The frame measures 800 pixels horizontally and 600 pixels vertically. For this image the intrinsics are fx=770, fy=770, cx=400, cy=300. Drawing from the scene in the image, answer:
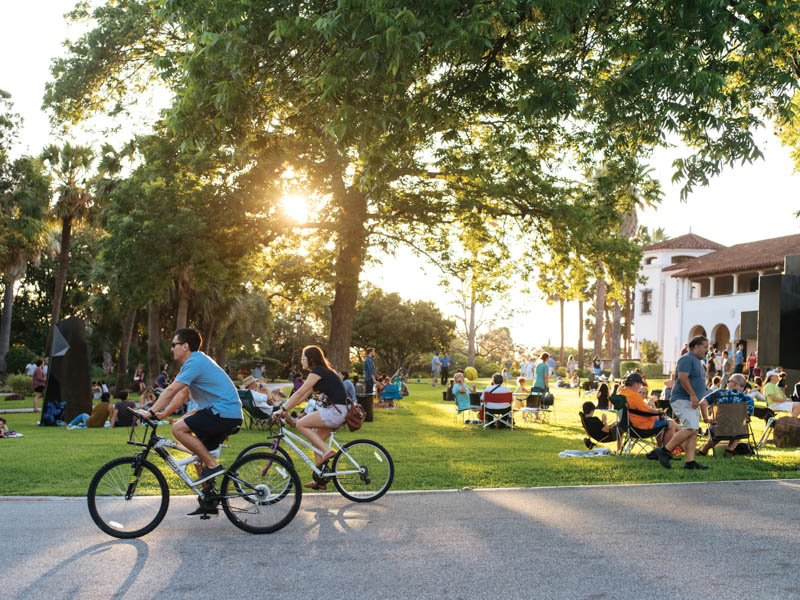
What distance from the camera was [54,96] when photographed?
786 inches

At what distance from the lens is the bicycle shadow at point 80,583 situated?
196 inches

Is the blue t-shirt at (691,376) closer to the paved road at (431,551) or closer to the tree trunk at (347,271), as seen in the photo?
the paved road at (431,551)

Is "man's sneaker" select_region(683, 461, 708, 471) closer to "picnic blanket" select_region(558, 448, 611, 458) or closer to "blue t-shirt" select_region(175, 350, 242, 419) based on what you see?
"picnic blanket" select_region(558, 448, 611, 458)

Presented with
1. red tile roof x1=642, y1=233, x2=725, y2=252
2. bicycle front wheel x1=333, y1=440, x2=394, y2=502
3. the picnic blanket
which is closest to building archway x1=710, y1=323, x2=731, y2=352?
red tile roof x1=642, y1=233, x2=725, y2=252

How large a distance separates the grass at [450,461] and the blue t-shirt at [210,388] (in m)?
2.51

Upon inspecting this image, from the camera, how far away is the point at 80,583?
17.1ft

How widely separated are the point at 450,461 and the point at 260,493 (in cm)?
531

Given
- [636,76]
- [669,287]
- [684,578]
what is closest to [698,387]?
[636,76]

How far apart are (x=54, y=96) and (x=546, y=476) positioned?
54.0ft

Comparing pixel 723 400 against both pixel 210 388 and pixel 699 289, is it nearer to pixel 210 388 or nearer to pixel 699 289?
pixel 210 388

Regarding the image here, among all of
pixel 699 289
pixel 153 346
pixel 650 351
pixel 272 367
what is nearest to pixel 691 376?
pixel 153 346

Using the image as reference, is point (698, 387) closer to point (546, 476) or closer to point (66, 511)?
point (546, 476)

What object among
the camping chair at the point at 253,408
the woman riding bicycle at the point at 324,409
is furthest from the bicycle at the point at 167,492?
the camping chair at the point at 253,408

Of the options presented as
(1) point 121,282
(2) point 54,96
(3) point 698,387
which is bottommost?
(3) point 698,387
